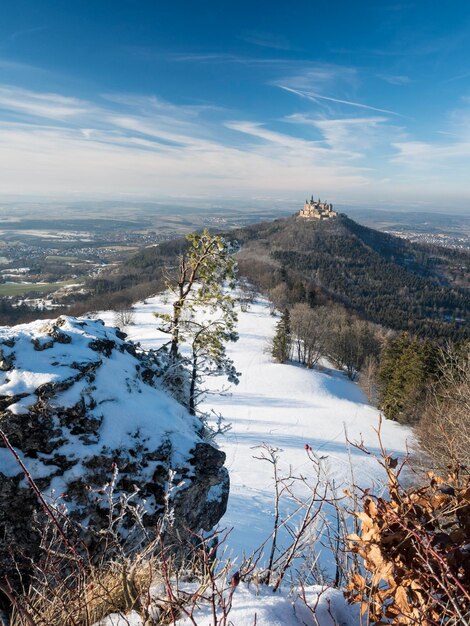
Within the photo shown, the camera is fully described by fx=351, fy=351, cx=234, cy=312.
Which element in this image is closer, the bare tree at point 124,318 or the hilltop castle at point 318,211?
the bare tree at point 124,318

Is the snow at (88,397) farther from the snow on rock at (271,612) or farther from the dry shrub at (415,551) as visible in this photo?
the dry shrub at (415,551)

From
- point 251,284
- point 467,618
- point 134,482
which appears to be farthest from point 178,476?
point 251,284

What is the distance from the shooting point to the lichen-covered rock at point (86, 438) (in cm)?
508

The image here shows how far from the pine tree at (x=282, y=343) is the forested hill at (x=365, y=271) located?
78.2 ft

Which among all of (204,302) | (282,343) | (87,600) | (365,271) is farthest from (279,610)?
(365,271)

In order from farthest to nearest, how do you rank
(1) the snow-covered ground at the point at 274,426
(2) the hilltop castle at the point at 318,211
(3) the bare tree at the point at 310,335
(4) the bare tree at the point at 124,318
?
1. (2) the hilltop castle at the point at 318,211
2. (4) the bare tree at the point at 124,318
3. (3) the bare tree at the point at 310,335
4. (1) the snow-covered ground at the point at 274,426

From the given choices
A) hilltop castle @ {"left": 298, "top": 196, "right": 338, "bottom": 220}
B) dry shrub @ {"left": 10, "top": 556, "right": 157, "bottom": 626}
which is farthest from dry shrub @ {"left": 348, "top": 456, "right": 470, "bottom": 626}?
hilltop castle @ {"left": 298, "top": 196, "right": 338, "bottom": 220}

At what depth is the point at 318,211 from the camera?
515 ft

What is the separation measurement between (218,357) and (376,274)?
114948 mm

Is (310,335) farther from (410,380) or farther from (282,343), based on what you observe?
(410,380)

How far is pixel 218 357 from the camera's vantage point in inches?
438

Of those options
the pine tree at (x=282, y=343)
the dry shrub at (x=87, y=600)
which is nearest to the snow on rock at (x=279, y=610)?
the dry shrub at (x=87, y=600)

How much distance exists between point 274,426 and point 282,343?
50.8 ft

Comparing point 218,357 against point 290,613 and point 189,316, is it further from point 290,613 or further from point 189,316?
point 290,613
